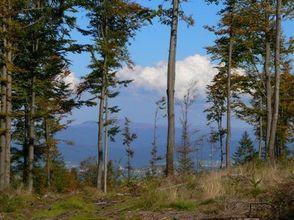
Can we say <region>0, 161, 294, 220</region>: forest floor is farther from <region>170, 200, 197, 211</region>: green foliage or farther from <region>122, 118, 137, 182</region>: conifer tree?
<region>122, 118, 137, 182</region>: conifer tree

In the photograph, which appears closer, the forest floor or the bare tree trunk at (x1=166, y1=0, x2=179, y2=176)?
the forest floor

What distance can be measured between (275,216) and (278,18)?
14555mm

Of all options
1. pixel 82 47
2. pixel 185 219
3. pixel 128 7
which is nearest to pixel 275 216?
pixel 185 219

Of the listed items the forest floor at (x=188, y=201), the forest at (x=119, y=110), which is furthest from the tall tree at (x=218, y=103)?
the forest floor at (x=188, y=201)

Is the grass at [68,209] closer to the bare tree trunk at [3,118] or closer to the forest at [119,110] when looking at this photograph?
the forest at [119,110]

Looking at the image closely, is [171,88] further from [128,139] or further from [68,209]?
[128,139]

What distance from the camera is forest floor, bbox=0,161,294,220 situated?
810 centimetres

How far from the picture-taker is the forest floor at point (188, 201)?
26.6ft

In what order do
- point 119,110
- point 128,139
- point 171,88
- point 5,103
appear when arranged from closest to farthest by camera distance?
point 171,88 → point 5,103 → point 119,110 → point 128,139

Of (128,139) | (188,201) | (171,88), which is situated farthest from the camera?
(128,139)

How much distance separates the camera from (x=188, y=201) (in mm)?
9891

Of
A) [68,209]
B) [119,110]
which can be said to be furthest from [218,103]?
[68,209]

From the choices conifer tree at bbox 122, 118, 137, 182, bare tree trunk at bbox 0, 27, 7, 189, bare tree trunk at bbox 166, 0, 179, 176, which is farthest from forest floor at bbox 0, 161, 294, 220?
conifer tree at bbox 122, 118, 137, 182

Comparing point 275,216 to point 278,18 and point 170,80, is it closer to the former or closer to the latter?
point 170,80
